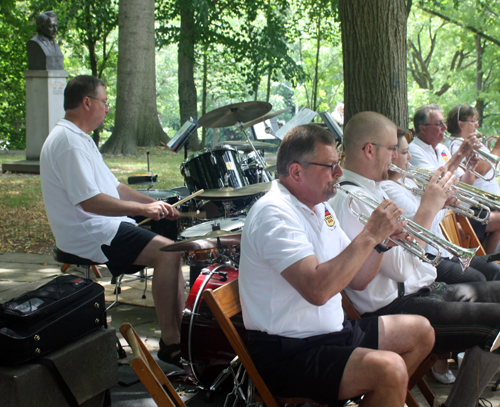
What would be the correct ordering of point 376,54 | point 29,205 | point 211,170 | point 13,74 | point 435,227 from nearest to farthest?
point 435,227
point 376,54
point 211,170
point 29,205
point 13,74

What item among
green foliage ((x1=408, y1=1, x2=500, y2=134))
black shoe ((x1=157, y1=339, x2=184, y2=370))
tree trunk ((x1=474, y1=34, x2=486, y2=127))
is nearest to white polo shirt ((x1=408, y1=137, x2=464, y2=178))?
black shoe ((x1=157, y1=339, x2=184, y2=370))

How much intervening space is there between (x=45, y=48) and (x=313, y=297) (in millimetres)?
11734

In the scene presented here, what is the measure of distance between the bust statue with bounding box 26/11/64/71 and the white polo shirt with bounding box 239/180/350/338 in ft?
37.0

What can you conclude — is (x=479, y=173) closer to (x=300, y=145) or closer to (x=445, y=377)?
(x=445, y=377)

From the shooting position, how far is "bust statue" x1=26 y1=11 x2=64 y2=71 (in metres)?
12.0

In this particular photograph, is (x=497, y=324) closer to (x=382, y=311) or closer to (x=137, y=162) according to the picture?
(x=382, y=311)

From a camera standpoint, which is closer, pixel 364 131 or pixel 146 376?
pixel 146 376

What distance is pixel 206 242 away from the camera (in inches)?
109

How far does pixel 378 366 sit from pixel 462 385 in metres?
0.87

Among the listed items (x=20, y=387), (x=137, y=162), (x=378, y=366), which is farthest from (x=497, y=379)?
(x=137, y=162)

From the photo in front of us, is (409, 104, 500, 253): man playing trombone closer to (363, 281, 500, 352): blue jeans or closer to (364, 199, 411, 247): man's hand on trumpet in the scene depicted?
(363, 281, 500, 352): blue jeans

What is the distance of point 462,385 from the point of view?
2.59m

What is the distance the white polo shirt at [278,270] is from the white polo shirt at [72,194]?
1458 mm

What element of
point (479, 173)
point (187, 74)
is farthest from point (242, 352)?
point (187, 74)
